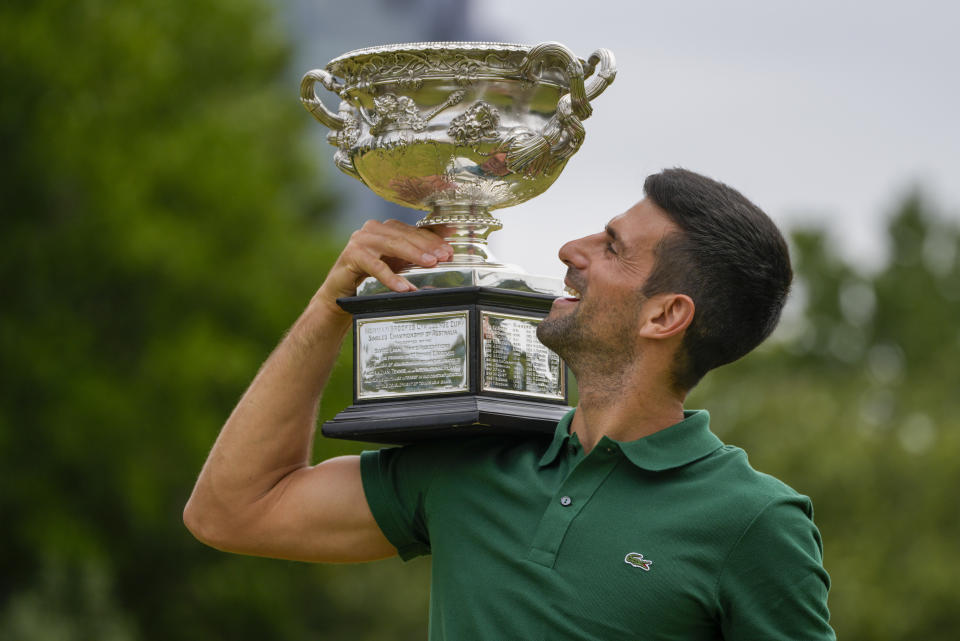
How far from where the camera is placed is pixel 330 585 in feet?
64.6

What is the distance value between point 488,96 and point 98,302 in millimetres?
14430

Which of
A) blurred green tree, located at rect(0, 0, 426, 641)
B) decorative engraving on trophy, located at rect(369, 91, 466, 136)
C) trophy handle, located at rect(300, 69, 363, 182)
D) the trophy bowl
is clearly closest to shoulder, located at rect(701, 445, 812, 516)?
the trophy bowl

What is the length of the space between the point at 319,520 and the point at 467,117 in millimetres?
1101

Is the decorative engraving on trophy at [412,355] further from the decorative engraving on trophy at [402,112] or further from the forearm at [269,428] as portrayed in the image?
the decorative engraving on trophy at [402,112]

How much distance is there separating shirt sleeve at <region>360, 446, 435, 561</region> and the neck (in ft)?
1.47

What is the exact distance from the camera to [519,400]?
3611mm

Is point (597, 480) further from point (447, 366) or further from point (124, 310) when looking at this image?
point (124, 310)

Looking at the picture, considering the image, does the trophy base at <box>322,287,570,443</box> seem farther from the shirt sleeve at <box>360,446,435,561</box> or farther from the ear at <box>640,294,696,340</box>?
the ear at <box>640,294,696,340</box>

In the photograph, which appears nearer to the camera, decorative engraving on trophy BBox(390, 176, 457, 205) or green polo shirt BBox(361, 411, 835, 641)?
green polo shirt BBox(361, 411, 835, 641)

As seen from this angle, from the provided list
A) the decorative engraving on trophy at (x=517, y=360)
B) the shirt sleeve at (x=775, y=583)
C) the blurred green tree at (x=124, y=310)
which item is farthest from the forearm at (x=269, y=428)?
the blurred green tree at (x=124, y=310)

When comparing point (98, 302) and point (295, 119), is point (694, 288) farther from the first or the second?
point (295, 119)

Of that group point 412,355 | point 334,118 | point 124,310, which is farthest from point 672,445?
point 124,310

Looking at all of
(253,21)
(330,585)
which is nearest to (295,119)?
(253,21)

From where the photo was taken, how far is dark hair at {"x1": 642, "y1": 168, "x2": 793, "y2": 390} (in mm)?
3387
